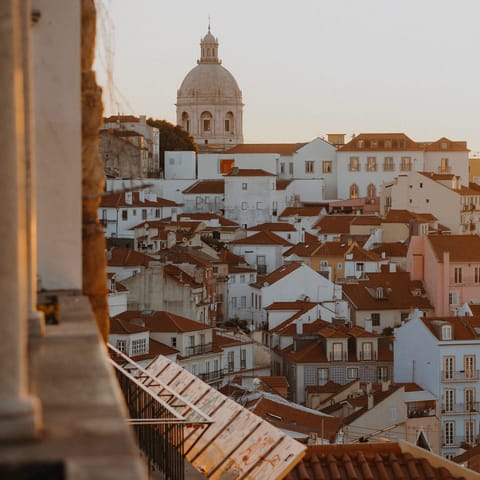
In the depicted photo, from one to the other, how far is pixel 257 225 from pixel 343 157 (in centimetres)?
1303

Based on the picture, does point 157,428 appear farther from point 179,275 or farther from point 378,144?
point 378,144

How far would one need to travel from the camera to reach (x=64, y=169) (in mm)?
6172

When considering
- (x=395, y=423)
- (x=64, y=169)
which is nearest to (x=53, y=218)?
(x=64, y=169)

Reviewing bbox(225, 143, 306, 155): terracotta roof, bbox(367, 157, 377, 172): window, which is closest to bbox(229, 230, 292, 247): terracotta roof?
bbox(367, 157, 377, 172): window

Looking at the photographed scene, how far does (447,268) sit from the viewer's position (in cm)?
5169

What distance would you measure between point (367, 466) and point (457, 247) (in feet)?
143

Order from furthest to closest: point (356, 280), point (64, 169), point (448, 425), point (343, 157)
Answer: point (343, 157), point (356, 280), point (448, 425), point (64, 169)

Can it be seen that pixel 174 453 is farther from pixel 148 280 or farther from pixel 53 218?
pixel 148 280

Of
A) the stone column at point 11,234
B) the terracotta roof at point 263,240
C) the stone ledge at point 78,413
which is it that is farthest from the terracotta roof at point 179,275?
the stone column at point 11,234

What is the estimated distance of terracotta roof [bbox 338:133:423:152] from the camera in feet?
278

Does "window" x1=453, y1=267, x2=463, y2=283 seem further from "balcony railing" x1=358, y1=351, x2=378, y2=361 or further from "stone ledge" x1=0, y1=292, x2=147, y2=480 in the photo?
"stone ledge" x1=0, y1=292, x2=147, y2=480

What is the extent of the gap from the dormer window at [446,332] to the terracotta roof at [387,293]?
388 inches

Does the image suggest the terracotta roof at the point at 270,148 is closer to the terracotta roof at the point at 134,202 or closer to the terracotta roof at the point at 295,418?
the terracotta roof at the point at 134,202

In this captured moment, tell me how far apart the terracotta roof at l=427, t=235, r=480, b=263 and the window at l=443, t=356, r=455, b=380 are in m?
12.2
